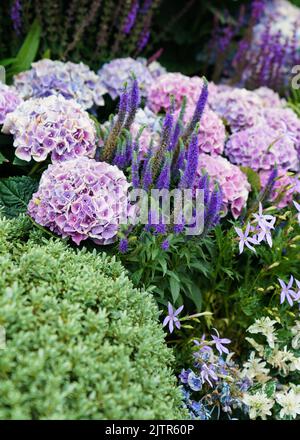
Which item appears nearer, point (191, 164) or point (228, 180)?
point (191, 164)

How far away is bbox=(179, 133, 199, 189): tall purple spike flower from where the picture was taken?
2.25 meters

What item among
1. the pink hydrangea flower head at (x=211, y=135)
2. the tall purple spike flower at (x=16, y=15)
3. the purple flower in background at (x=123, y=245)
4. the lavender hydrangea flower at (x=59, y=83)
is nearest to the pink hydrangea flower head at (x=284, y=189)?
the pink hydrangea flower head at (x=211, y=135)

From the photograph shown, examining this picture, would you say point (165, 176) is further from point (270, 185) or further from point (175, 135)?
point (270, 185)

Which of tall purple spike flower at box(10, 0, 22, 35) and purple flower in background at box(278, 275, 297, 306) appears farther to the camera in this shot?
tall purple spike flower at box(10, 0, 22, 35)

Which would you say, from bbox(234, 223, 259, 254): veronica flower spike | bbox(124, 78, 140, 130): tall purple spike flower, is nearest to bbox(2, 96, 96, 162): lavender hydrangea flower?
bbox(124, 78, 140, 130): tall purple spike flower

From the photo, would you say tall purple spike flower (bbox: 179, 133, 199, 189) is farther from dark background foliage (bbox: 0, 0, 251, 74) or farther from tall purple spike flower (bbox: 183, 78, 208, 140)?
dark background foliage (bbox: 0, 0, 251, 74)

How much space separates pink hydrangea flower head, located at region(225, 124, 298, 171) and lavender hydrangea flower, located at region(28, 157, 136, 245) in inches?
33.8

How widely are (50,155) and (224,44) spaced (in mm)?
1933

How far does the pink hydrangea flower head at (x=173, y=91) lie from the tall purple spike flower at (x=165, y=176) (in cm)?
89

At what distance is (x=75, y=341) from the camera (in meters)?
1.79

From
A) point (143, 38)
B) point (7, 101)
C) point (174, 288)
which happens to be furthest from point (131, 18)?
point (174, 288)

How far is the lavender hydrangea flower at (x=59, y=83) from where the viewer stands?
2.96 m

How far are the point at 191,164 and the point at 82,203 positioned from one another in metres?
0.46

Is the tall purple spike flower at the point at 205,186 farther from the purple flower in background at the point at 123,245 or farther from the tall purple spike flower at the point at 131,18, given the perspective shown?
the tall purple spike flower at the point at 131,18
